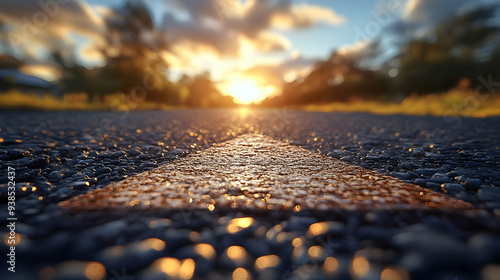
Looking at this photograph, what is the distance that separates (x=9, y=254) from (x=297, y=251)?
2.79ft

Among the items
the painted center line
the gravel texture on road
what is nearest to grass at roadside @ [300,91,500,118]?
the painted center line

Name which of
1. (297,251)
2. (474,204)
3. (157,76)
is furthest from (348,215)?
(157,76)

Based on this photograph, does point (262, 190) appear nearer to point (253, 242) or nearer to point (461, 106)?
point (253, 242)

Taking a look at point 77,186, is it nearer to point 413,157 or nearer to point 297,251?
point 297,251

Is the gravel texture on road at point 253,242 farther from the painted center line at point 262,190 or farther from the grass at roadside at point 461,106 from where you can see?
the grass at roadside at point 461,106

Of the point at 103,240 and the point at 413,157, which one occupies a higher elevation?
the point at 413,157

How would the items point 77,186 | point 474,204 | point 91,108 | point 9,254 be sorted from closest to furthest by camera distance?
1. point 9,254
2. point 474,204
3. point 77,186
4. point 91,108

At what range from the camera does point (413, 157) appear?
1.87 meters

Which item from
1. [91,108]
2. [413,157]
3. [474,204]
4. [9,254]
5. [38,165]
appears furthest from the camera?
[91,108]

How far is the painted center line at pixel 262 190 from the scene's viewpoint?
927 millimetres

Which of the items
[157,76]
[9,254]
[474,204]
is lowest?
[9,254]

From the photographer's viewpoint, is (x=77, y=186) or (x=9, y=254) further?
(x=77, y=186)

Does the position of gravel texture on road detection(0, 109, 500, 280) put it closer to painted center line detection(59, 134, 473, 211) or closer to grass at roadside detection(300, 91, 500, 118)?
painted center line detection(59, 134, 473, 211)

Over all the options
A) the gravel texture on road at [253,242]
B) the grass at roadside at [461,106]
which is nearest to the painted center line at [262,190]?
the gravel texture on road at [253,242]
